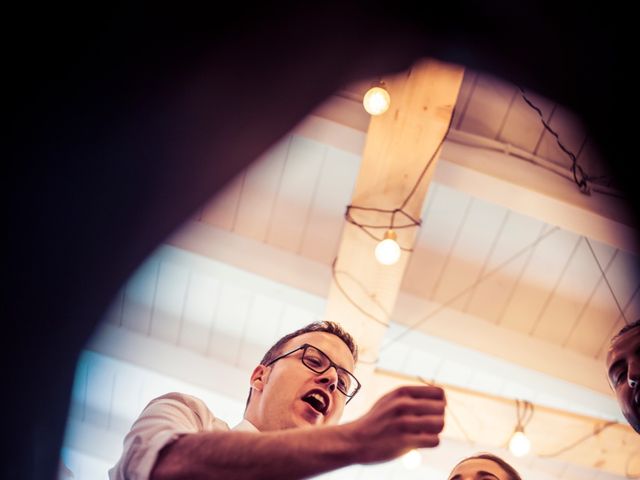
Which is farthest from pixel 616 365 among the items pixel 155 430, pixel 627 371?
pixel 155 430

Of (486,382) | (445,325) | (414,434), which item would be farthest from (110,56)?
(486,382)

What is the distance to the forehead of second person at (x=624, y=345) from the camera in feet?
5.22

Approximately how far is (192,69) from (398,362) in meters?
3.82

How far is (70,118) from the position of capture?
1.35ft

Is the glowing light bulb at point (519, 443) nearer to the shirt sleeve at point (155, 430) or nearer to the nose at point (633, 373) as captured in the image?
the nose at point (633, 373)

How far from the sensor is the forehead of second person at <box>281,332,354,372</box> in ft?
5.22

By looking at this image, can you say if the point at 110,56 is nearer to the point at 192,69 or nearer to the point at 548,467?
the point at 192,69

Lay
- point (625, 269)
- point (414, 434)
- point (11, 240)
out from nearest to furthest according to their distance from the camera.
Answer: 1. point (11, 240)
2. point (414, 434)
3. point (625, 269)

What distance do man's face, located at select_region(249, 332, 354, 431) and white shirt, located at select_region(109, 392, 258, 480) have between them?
0.29 m

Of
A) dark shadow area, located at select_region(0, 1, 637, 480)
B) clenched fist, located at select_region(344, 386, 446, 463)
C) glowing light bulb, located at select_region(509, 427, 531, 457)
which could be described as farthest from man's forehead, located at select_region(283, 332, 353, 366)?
glowing light bulb, located at select_region(509, 427, 531, 457)

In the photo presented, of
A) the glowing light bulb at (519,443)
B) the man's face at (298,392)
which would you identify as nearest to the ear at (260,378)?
the man's face at (298,392)

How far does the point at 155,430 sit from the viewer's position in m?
0.87

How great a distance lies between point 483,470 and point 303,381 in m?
0.76

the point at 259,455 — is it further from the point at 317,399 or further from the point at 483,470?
the point at 483,470
